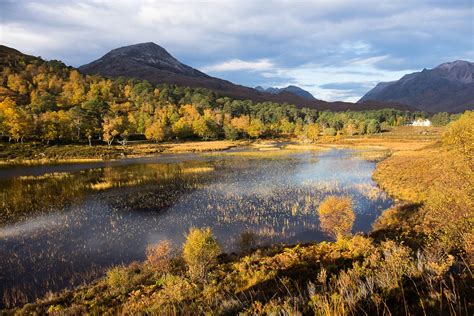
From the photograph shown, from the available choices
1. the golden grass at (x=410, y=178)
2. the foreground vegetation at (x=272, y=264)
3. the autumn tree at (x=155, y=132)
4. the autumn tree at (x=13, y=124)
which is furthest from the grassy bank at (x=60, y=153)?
the foreground vegetation at (x=272, y=264)

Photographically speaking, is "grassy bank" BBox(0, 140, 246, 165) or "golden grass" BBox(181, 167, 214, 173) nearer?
"golden grass" BBox(181, 167, 214, 173)

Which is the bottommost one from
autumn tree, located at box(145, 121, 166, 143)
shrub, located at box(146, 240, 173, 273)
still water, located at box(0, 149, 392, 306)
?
still water, located at box(0, 149, 392, 306)

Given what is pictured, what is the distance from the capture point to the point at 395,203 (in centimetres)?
4125

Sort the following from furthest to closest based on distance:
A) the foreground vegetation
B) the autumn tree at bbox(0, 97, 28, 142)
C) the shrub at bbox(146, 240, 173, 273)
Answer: the autumn tree at bbox(0, 97, 28, 142), the shrub at bbox(146, 240, 173, 273), the foreground vegetation

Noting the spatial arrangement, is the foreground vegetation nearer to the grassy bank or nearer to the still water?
the still water

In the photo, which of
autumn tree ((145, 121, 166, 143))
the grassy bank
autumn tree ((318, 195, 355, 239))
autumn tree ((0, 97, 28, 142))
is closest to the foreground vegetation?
autumn tree ((318, 195, 355, 239))

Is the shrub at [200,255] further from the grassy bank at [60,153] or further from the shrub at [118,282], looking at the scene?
the grassy bank at [60,153]

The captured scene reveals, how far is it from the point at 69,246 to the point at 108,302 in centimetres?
1523

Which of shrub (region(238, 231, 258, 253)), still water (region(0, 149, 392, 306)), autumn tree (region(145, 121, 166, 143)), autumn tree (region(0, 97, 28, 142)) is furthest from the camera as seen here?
autumn tree (region(145, 121, 166, 143))

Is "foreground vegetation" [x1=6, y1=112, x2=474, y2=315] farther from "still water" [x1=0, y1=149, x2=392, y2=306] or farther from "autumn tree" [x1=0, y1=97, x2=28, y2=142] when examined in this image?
"autumn tree" [x1=0, y1=97, x2=28, y2=142]

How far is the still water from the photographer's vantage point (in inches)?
1048

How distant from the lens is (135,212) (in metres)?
40.9

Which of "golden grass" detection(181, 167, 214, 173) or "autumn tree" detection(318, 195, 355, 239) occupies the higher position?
"autumn tree" detection(318, 195, 355, 239)

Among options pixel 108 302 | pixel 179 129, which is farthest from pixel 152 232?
pixel 179 129
